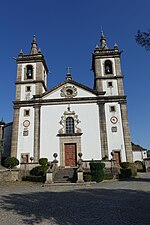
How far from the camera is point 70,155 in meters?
22.5

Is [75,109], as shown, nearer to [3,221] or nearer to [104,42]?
[104,42]

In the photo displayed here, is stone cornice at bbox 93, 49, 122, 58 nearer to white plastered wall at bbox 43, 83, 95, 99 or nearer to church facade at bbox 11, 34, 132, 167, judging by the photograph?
church facade at bbox 11, 34, 132, 167

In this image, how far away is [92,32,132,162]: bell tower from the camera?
21828mm

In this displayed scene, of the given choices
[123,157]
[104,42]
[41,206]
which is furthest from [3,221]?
[104,42]

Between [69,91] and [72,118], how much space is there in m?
3.72

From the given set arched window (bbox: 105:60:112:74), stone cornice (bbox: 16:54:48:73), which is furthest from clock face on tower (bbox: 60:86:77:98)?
stone cornice (bbox: 16:54:48:73)

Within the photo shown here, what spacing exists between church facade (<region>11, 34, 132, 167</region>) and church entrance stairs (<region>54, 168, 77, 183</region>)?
9.57ft

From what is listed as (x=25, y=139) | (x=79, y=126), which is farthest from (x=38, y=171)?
(x=79, y=126)

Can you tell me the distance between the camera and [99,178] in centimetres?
1634

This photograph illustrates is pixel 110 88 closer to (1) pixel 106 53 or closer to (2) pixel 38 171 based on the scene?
(1) pixel 106 53

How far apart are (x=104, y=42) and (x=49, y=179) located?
21.9 meters

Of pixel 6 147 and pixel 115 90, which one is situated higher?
pixel 115 90

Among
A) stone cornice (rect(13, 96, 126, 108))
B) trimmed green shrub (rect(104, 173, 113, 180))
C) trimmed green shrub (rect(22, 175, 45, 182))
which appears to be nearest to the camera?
trimmed green shrub (rect(22, 175, 45, 182))

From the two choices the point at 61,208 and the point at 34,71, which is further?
the point at 34,71
